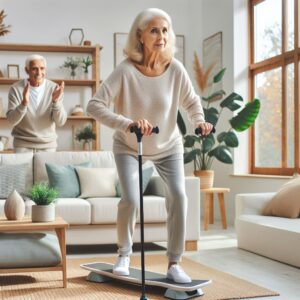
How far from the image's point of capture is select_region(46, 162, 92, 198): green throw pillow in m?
4.71

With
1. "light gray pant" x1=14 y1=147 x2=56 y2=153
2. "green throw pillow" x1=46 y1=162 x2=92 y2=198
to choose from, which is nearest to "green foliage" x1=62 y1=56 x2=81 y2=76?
"light gray pant" x1=14 y1=147 x2=56 y2=153

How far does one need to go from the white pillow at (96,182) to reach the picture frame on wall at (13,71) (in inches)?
97.4

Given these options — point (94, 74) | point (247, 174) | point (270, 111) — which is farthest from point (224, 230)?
point (94, 74)

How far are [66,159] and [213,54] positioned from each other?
9.13 feet

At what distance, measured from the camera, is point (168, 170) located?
2.89 m

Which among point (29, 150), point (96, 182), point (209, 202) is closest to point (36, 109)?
point (29, 150)

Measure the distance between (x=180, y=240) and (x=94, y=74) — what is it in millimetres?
4385

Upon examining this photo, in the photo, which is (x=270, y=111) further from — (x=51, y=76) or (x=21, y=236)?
(x=21, y=236)

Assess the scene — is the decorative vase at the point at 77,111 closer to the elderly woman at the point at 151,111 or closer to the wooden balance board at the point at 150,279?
the wooden balance board at the point at 150,279

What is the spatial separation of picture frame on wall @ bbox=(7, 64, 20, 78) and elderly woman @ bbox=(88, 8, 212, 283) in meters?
4.22

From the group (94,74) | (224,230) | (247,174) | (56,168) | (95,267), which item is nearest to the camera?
(95,267)

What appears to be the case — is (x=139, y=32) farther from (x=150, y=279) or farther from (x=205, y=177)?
(x=205, y=177)

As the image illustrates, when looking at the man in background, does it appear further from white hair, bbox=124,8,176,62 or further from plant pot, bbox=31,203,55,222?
white hair, bbox=124,8,176,62

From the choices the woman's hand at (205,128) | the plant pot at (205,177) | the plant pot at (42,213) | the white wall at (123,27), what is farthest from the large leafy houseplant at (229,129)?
the woman's hand at (205,128)
